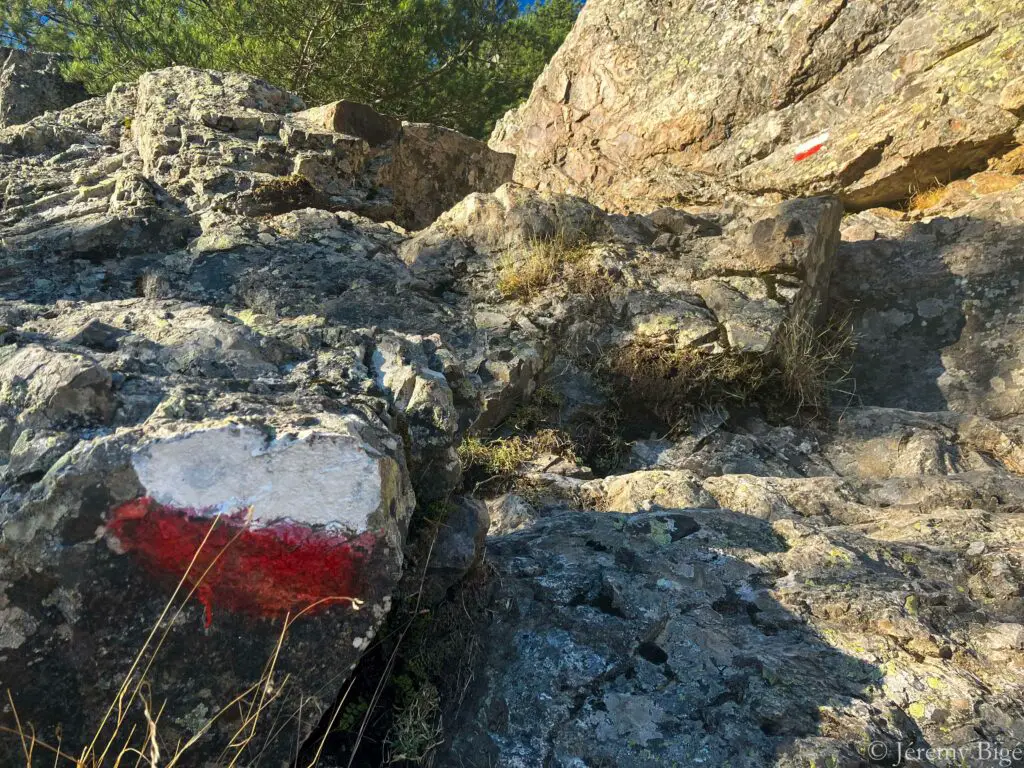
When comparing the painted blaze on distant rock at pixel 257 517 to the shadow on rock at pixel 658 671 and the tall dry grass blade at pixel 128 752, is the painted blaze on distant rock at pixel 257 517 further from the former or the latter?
the shadow on rock at pixel 658 671

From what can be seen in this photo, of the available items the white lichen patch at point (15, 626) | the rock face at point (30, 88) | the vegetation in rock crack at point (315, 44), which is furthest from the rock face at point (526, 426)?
the vegetation in rock crack at point (315, 44)

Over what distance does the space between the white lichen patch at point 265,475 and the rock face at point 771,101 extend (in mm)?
5827

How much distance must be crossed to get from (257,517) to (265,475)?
0.33 feet

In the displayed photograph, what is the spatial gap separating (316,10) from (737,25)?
5278 millimetres

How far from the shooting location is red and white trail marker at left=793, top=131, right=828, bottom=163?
670 centimetres

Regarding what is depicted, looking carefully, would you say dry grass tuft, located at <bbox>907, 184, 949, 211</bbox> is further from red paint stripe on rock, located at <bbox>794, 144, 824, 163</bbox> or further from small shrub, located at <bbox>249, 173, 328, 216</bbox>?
small shrub, located at <bbox>249, 173, 328, 216</bbox>

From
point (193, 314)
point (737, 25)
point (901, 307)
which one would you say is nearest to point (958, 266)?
point (901, 307)

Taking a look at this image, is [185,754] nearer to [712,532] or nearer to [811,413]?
[712,532]

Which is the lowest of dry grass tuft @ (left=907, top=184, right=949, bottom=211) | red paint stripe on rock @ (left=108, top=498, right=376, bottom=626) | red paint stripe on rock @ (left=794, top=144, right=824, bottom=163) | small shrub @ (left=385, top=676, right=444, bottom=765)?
small shrub @ (left=385, top=676, right=444, bottom=765)

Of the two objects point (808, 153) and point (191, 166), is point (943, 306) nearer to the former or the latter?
point (808, 153)

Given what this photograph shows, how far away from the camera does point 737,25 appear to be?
7.79 meters

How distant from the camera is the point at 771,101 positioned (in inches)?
290

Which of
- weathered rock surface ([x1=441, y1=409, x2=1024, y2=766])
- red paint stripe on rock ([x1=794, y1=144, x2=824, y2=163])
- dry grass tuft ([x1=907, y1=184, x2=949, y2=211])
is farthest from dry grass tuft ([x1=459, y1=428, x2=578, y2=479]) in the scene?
red paint stripe on rock ([x1=794, y1=144, x2=824, y2=163])

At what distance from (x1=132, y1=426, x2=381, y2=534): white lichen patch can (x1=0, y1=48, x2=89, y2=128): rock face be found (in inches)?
243
